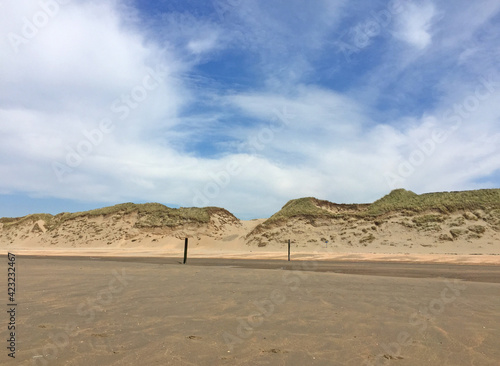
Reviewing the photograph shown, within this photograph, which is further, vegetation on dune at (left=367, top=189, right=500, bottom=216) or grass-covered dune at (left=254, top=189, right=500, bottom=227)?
grass-covered dune at (left=254, top=189, right=500, bottom=227)

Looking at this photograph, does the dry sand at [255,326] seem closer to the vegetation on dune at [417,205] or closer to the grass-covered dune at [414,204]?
the vegetation on dune at [417,205]

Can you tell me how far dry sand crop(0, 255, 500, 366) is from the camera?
5395 mm

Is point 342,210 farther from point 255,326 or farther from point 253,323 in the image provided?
point 255,326

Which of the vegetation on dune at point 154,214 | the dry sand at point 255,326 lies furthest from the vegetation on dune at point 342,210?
the dry sand at point 255,326

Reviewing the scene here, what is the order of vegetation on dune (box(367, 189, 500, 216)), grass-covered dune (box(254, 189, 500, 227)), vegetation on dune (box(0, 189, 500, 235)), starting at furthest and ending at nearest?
grass-covered dune (box(254, 189, 500, 227)), vegetation on dune (box(367, 189, 500, 216)), vegetation on dune (box(0, 189, 500, 235))

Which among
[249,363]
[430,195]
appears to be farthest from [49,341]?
[430,195]

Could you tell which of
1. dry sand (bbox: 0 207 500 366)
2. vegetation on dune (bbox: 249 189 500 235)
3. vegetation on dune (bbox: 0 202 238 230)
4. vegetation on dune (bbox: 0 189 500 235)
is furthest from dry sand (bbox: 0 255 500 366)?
vegetation on dune (bbox: 0 202 238 230)

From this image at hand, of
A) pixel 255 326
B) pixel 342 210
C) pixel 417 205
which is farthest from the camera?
pixel 342 210

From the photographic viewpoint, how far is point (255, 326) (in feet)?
24.1

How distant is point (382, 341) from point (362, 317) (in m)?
1.91

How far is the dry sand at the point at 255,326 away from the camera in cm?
539

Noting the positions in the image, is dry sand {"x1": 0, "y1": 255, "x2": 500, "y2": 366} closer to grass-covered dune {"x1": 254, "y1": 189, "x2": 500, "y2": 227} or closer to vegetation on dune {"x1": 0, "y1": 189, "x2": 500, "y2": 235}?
vegetation on dune {"x1": 0, "y1": 189, "x2": 500, "y2": 235}

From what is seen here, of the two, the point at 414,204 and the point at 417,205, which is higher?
the point at 414,204

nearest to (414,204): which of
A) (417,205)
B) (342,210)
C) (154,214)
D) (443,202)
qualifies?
(417,205)
